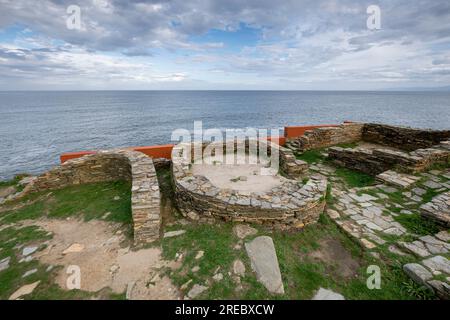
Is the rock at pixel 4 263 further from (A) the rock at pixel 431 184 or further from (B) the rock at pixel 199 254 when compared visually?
(A) the rock at pixel 431 184

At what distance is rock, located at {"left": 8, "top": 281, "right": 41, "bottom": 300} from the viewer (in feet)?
12.2

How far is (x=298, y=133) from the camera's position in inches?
502

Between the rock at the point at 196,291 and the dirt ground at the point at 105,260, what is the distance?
223 mm

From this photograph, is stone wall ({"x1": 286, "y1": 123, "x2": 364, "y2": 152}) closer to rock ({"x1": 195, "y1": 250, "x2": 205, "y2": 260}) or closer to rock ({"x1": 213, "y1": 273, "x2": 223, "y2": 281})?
rock ({"x1": 195, "y1": 250, "x2": 205, "y2": 260})

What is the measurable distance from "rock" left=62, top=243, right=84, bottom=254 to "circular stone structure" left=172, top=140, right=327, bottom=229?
249 centimetres

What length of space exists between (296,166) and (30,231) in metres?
8.42

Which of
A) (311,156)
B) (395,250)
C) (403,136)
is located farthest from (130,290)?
(403,136)

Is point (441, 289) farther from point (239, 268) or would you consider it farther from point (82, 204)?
point (82, 204)

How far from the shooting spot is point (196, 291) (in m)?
3.65

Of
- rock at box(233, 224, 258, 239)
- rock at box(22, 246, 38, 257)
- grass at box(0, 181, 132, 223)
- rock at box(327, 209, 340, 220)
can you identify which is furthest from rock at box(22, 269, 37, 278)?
rock at box(327, 209, 340, 220)

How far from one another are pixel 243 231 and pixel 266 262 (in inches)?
40.2

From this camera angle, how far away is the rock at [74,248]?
4844mm

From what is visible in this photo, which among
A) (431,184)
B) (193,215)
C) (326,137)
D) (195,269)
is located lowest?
(195,269)

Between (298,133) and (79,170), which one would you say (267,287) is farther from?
(298,133)
